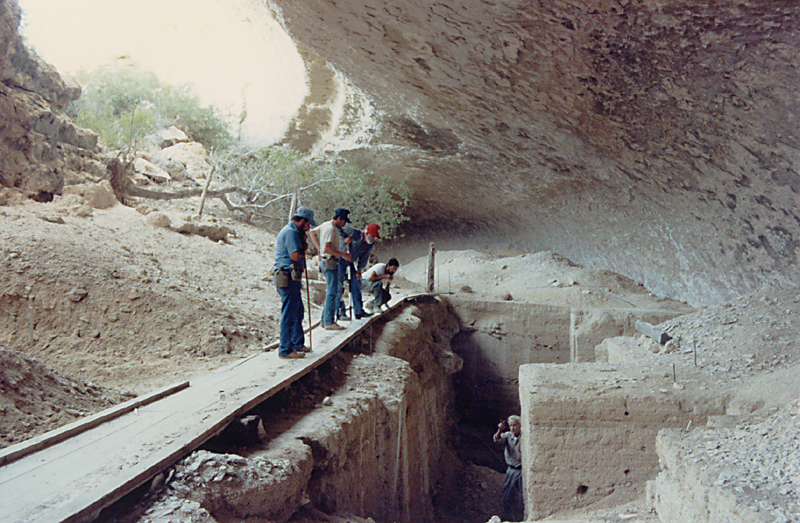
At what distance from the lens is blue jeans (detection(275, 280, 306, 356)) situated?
4750mm

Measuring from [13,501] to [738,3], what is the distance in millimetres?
6249

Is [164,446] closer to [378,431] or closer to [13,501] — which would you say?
[13,501]

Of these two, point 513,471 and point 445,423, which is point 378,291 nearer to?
point 445,423

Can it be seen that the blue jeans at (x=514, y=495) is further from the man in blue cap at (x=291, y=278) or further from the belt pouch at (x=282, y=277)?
the belt pouch at (x=282, y=277)

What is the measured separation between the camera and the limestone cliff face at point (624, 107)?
18.1 ft

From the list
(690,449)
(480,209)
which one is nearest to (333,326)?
(690,449)

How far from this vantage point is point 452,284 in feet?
47.5

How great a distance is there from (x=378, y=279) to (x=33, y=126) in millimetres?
6035

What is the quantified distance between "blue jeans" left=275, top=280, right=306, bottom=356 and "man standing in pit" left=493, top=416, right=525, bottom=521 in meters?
3.78

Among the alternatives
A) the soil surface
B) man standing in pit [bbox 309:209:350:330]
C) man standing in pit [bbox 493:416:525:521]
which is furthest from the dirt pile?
man standing in pit [bbox 493:416:525:521]

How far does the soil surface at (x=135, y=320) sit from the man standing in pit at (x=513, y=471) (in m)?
0.74

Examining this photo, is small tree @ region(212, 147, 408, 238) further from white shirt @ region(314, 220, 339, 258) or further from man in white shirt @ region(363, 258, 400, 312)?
white shirt @ region(314, 220, 339, 258)

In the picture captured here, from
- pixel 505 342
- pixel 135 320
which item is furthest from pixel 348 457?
pixel 505 342

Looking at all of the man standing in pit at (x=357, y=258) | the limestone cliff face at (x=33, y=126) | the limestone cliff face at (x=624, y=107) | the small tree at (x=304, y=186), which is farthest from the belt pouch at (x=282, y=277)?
the small tree at (x=304, y=186)
